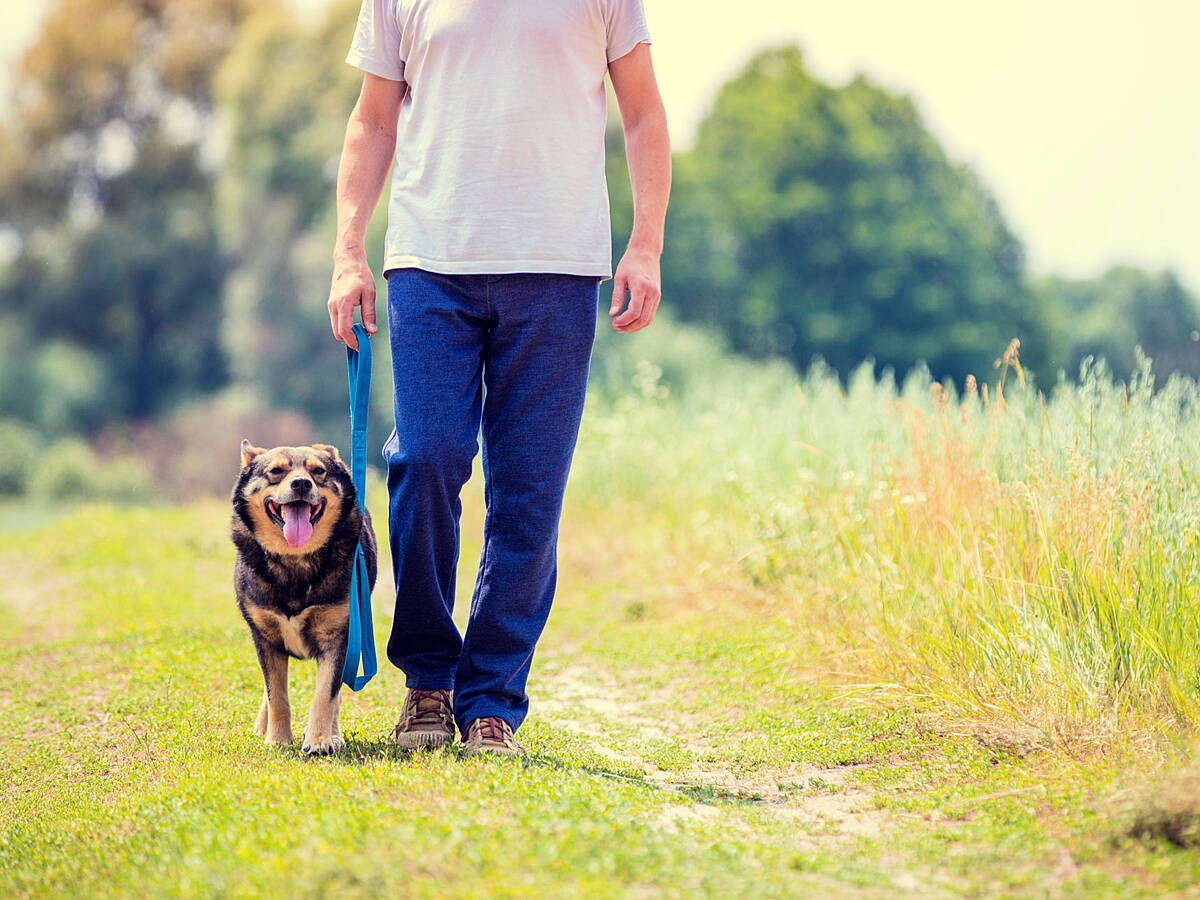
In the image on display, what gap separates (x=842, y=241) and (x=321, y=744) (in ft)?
73.4

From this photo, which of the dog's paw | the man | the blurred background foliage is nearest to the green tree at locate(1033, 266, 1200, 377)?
the blurred background foliage

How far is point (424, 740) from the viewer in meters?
3.17

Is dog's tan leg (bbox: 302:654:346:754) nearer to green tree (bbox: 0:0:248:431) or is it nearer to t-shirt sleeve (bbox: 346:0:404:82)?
t-shirt sleeve (bbox: 346:0:404:82)

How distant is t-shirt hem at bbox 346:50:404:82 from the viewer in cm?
324

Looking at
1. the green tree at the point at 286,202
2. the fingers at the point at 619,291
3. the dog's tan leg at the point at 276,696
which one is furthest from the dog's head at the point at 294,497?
the green tree at the point at 286,202

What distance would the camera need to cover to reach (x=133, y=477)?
69.9 ft

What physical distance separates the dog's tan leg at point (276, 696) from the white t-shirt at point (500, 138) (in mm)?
1292

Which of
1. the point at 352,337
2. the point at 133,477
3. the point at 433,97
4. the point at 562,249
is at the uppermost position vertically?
the point at 433,97

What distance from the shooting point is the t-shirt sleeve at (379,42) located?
10.5ft

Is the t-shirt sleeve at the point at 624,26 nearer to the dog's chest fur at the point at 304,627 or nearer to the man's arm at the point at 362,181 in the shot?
the man's arm at the point at 362,181

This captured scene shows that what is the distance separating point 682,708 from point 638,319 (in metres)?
1.84

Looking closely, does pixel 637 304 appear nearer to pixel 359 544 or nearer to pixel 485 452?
pixel 485 452

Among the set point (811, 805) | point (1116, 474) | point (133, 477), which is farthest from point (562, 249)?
point (133, 477)

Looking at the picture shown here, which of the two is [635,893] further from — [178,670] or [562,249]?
[178,670]
